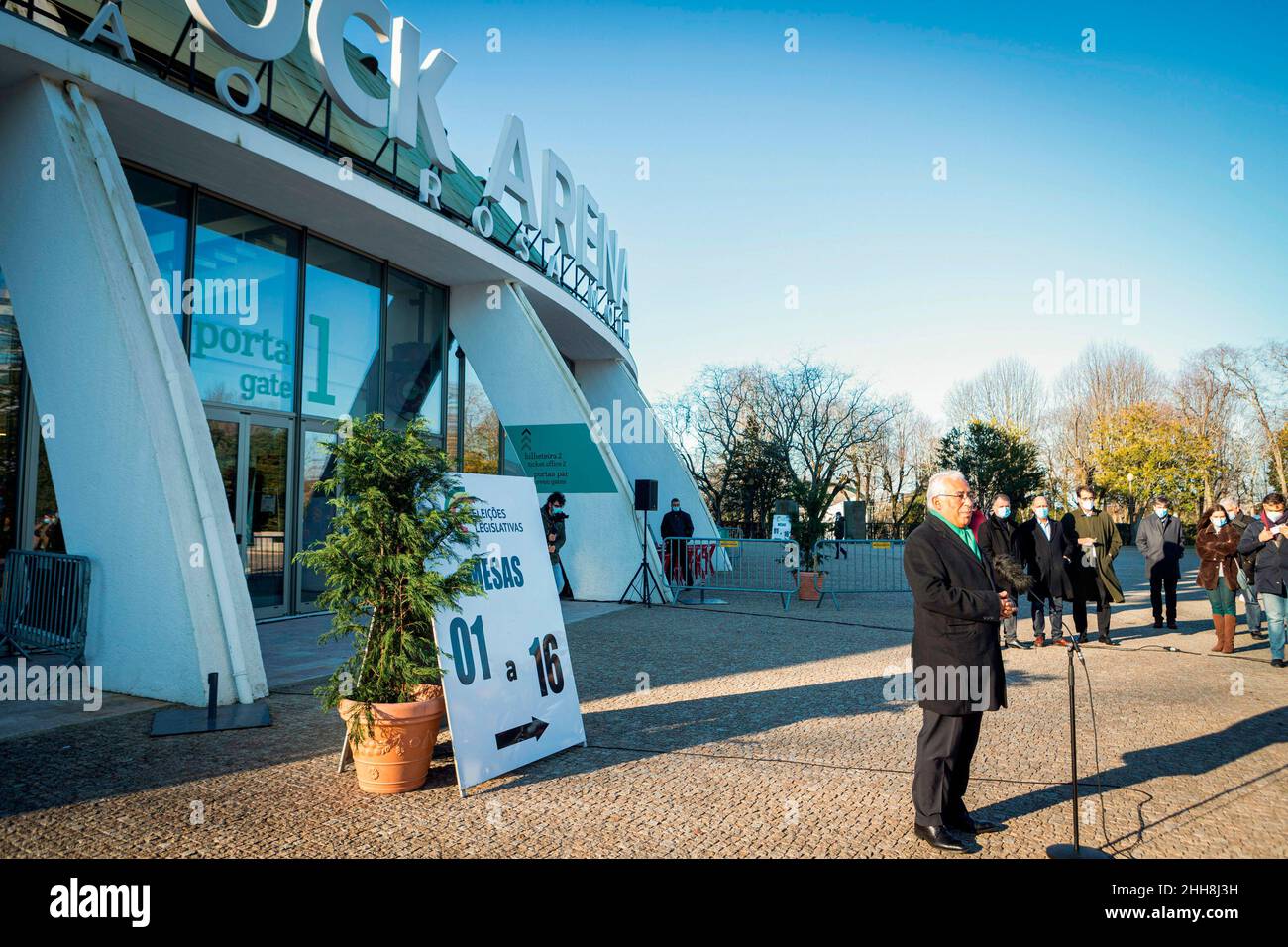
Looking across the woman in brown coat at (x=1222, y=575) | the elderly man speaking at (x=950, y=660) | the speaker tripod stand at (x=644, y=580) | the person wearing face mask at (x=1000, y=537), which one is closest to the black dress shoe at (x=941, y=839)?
the elderly man speaking at (x=950, y=660)

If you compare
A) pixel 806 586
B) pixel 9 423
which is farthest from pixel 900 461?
pixel 9 423

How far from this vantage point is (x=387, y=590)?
188 inches

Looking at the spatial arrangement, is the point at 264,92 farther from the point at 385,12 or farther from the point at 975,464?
the point at 975,464

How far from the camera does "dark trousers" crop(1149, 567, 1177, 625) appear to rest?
11594mm

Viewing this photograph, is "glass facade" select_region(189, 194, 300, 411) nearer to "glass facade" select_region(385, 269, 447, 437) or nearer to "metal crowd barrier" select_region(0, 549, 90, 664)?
"glass facade" select_region(385, 269, 447, 437)

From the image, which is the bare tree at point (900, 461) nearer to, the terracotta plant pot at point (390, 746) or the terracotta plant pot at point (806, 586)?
the terracotta plant pot at point (806, 586)

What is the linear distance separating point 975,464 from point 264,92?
40561 millimetres

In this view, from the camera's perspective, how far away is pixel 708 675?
7973 mm

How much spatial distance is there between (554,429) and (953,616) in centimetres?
1112

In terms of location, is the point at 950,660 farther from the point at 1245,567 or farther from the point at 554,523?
the point at 554,523

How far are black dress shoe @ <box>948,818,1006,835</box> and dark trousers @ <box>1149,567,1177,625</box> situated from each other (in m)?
9.32

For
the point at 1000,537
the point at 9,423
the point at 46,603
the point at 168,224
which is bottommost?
the point at 46,603
